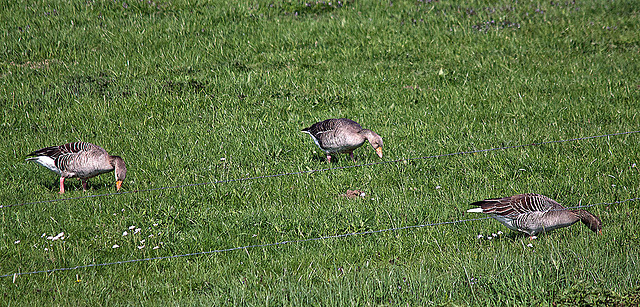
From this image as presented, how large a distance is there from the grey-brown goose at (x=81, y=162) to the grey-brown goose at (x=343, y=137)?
2.72 meters

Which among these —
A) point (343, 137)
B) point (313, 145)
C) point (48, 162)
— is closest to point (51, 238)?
point (48, 162)

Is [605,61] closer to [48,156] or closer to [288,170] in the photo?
[288,170]

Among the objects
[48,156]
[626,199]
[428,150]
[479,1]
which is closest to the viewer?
[626,199]

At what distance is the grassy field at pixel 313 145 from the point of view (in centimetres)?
505

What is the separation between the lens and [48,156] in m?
7.28

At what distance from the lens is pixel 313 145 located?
874 cm

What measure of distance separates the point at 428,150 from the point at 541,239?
2.54m

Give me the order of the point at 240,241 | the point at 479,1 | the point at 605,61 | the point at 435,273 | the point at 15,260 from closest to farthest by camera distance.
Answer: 1. the point at 435,273
2. the point at 15,260
3. the point at 240,241
4. the point at 605,61
5. the point at 479,1

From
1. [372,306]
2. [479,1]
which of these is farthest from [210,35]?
[372,306]

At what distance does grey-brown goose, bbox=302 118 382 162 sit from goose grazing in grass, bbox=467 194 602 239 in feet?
6.95

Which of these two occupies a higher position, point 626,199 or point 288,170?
point 626,199

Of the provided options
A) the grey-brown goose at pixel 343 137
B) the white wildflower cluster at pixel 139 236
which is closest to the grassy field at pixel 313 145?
the white wildflower cluster at pixel 139 236

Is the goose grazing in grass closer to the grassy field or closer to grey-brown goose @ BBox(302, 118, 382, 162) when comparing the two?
the grassy field

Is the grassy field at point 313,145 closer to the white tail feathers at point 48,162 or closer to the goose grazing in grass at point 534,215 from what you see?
the goose grazing in grass at point 534,215
